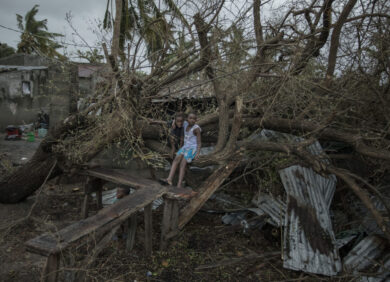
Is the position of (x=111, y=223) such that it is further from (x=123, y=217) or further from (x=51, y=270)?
(x=51, y=270)

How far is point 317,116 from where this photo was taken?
5.12m

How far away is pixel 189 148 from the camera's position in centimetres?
508

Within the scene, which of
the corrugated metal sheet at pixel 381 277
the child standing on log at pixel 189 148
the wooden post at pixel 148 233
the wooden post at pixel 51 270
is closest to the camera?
the wooden post at pixel 51 270

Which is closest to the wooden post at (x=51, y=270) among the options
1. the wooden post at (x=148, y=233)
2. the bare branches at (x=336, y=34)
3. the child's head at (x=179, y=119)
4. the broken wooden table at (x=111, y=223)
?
the broken wooden table at (x=111, y=223)

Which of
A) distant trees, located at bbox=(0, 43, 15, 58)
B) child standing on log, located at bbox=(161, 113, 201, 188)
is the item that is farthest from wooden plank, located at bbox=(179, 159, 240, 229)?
distant trees, located at bbox=(0, 43, 15, 58)

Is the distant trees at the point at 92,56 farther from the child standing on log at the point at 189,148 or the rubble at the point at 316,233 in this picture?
the rubble at the point at 316,233

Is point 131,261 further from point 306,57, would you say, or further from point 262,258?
point 306,57

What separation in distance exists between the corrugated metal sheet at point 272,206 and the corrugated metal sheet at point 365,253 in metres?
1.03

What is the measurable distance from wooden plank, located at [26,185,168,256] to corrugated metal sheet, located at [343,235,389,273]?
273cm

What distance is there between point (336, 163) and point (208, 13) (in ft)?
12.3

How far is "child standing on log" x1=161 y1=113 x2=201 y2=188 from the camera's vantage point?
498 cm

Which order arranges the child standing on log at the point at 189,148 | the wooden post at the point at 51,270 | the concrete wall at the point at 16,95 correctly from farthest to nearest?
1. the concrete wall at the point at 16,95
2. the child standing on log at the point at 189,148
3. the wooden post at the point at 51,270

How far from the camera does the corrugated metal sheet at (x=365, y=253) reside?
393 centimetres

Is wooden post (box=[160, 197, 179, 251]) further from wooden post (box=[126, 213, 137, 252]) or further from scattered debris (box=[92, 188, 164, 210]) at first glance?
scattered debris (box=[92, 188, 164, 210])
